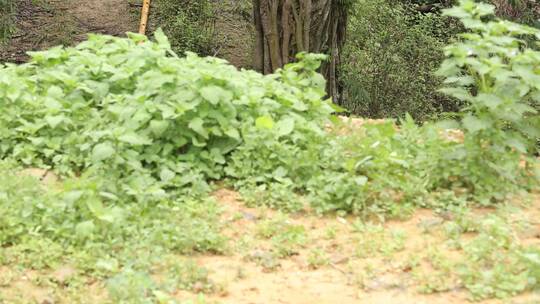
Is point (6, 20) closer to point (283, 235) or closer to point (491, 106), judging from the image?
point (283, 235)

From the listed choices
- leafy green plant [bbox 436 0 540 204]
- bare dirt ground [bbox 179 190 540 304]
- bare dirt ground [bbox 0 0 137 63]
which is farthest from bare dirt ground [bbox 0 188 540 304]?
bare dirt ground [bbox 0 0 137 63]

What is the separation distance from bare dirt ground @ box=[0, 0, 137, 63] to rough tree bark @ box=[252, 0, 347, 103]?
5462 mm

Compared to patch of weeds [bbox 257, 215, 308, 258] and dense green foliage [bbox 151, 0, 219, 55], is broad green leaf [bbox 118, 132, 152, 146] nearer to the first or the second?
patch of weeds [bbox 257, 215, 308, 258]

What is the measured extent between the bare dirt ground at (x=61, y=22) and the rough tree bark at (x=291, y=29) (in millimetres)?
5462

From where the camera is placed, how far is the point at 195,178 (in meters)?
5.16

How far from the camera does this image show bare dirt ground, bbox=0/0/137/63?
12.7 meters

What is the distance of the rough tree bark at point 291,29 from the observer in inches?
307

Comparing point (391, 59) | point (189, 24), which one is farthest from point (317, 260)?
point (189, 24)

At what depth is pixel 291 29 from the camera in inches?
310

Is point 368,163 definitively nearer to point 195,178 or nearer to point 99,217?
point 195,178

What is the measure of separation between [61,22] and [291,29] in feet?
21.4

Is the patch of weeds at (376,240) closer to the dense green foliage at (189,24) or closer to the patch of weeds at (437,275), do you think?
the patch of weeds at (437,275)

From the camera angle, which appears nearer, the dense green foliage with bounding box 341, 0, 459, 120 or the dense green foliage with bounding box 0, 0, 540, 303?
the dense green foliage with bounding box 0, 0, 540, 303

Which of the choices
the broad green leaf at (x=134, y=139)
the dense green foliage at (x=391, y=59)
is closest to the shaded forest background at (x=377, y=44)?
the dense green foliage at (x=391, y=59)
